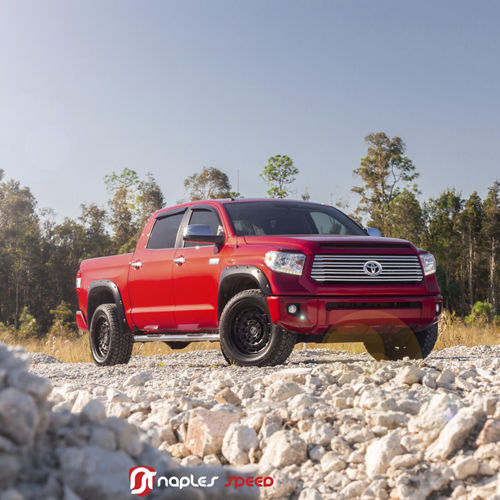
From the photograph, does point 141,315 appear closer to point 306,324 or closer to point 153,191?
point 306,324

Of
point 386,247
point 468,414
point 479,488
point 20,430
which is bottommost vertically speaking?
point 479,488

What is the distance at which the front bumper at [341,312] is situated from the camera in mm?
7547

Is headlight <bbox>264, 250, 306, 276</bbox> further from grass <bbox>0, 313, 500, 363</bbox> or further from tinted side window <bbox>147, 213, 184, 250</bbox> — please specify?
grass <bbox>0, 313, 500, 363</bbox>

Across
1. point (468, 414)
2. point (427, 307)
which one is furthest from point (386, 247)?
point (468, 414)

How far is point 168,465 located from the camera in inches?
127

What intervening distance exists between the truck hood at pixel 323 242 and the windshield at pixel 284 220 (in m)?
0.43

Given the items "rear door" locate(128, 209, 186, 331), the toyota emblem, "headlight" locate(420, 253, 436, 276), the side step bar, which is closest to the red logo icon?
the toyota emblem

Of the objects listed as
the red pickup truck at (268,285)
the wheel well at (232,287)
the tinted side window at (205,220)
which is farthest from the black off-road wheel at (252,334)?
the tinted side window at (205,220)

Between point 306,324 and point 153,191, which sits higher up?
point 153,191

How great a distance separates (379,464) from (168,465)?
145 cm

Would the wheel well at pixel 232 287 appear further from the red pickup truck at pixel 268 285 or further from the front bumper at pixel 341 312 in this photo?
the front bumper at pixel 341 312

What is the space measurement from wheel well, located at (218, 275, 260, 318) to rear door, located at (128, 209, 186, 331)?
964mm

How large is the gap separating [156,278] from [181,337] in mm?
952

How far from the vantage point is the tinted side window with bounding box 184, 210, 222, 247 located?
8906 mm
